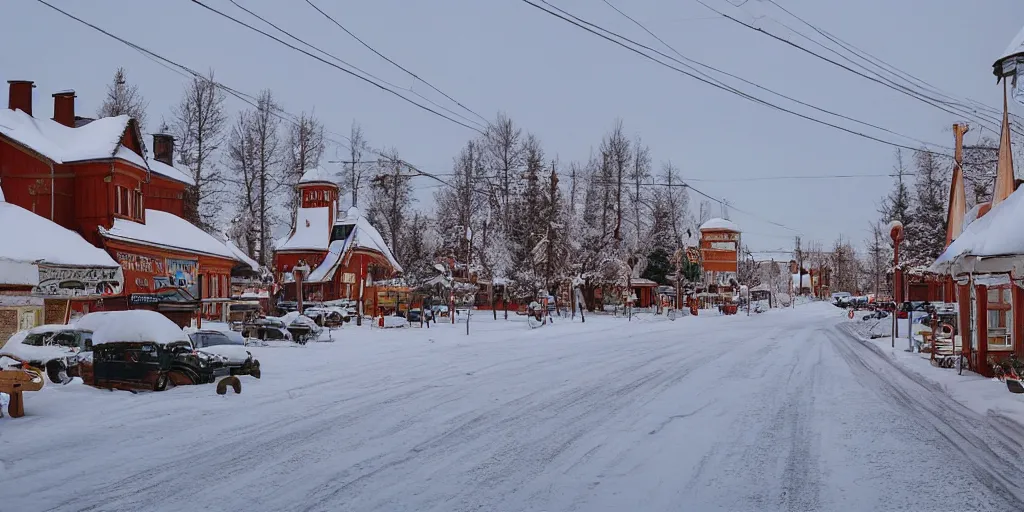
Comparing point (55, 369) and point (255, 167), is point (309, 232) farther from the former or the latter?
point (55, 369)

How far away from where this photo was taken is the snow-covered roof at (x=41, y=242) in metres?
23.4

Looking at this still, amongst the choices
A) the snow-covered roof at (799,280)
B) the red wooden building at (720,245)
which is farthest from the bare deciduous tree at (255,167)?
the snow-covered roof at (799,280)

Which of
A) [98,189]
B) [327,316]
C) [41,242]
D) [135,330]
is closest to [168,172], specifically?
[98,189]

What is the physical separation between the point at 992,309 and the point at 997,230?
7.49 metres

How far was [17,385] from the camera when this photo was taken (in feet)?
42.2

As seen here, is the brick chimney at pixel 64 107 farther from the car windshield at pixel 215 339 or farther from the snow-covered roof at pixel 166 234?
the car windshield at pixel 215 339

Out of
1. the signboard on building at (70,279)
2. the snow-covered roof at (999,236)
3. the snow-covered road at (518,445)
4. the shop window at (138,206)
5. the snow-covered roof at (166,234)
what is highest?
the shop window at (138,206)

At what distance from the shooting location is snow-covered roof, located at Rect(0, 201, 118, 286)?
2339 cm

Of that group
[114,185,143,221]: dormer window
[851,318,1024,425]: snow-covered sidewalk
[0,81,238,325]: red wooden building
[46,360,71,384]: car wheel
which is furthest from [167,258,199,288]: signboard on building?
[851,318,1024,425]: snow-covered sidewalk

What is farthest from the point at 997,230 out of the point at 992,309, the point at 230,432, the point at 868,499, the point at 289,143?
the point at 289,143

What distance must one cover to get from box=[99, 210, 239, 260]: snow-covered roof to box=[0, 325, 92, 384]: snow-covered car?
1105cm

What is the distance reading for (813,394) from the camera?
52.7ft

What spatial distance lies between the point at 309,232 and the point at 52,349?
3779 cm

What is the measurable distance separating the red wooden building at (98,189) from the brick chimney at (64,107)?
4 centimetres
